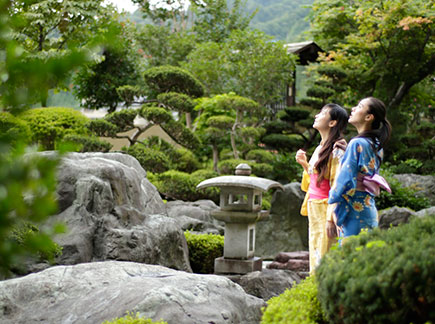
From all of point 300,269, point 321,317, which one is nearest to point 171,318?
point 321,317

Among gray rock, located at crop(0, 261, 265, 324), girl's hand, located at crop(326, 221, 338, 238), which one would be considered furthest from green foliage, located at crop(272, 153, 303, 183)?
gray rock, located at crop(0, 261, 265, 324)

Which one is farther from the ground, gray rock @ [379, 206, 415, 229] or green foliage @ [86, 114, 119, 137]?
green foliage @ [86, 114, 119, 137]

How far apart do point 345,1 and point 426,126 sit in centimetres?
608

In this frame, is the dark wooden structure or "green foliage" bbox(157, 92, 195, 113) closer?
"green foliage" bbox(157, 92, 195, 113)

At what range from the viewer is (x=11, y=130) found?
142 cm

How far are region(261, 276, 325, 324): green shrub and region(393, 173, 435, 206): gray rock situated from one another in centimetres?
988

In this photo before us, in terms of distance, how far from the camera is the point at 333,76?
1583 centimetres

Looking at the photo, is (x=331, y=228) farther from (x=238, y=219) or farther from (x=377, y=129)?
(x=238, y=219)

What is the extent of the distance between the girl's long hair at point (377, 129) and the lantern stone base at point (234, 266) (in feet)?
12.9

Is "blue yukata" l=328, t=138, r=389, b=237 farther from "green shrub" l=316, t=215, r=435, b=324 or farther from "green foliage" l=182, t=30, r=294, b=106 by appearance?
"green foliage" l=182, t=30, r=294, b=106

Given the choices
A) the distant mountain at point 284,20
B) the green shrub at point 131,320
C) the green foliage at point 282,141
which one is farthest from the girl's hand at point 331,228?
the distant mountain at point 284,20

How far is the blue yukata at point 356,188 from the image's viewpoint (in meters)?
3.91

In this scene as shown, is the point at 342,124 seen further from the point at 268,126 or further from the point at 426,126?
the point at 426,126

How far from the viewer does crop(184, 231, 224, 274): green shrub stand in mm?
7965
